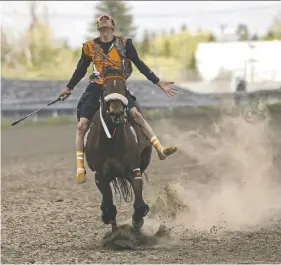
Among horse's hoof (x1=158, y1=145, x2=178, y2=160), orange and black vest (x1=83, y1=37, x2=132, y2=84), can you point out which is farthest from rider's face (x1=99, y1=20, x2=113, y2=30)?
horse's hoof (x1=158, y1=145, x2=178, y2=160)

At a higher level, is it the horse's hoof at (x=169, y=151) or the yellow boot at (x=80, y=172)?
the horse's hoof at (x=169, y=151)

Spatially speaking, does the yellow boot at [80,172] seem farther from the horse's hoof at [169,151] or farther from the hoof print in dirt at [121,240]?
the horse's hoof at [169,151]

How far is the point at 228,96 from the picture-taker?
110 ft

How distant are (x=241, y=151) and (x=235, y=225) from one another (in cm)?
289

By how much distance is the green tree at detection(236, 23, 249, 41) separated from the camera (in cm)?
4500

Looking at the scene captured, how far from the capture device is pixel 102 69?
7.08 meters

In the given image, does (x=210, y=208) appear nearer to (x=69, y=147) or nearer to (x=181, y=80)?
(x=69, y=147)

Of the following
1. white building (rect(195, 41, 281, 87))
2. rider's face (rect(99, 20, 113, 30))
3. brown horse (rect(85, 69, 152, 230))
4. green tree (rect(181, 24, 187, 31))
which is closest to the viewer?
brown horse (rect(85, 69, 152, 230))

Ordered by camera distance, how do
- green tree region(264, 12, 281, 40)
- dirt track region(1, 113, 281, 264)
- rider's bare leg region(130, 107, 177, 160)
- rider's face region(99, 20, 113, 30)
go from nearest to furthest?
dirt track region(1, 113, 281, 264)
rider's face region(99, 20, 113, 30)
rider's bare leg region(130, 107, 177, 160)
green tree region(264, 12, 281, 40)

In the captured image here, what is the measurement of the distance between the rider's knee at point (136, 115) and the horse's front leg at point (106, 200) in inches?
28.9

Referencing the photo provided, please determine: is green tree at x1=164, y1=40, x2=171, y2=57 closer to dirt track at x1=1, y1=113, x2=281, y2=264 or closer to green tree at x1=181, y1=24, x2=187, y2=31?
green tree at x1=181, y1=24, x2=187, y2=31

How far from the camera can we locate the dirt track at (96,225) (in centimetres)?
673

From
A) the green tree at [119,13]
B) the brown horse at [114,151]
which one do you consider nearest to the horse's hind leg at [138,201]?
the brown horse at [114,151]

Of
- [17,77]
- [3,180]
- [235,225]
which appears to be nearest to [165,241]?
[235,225]
